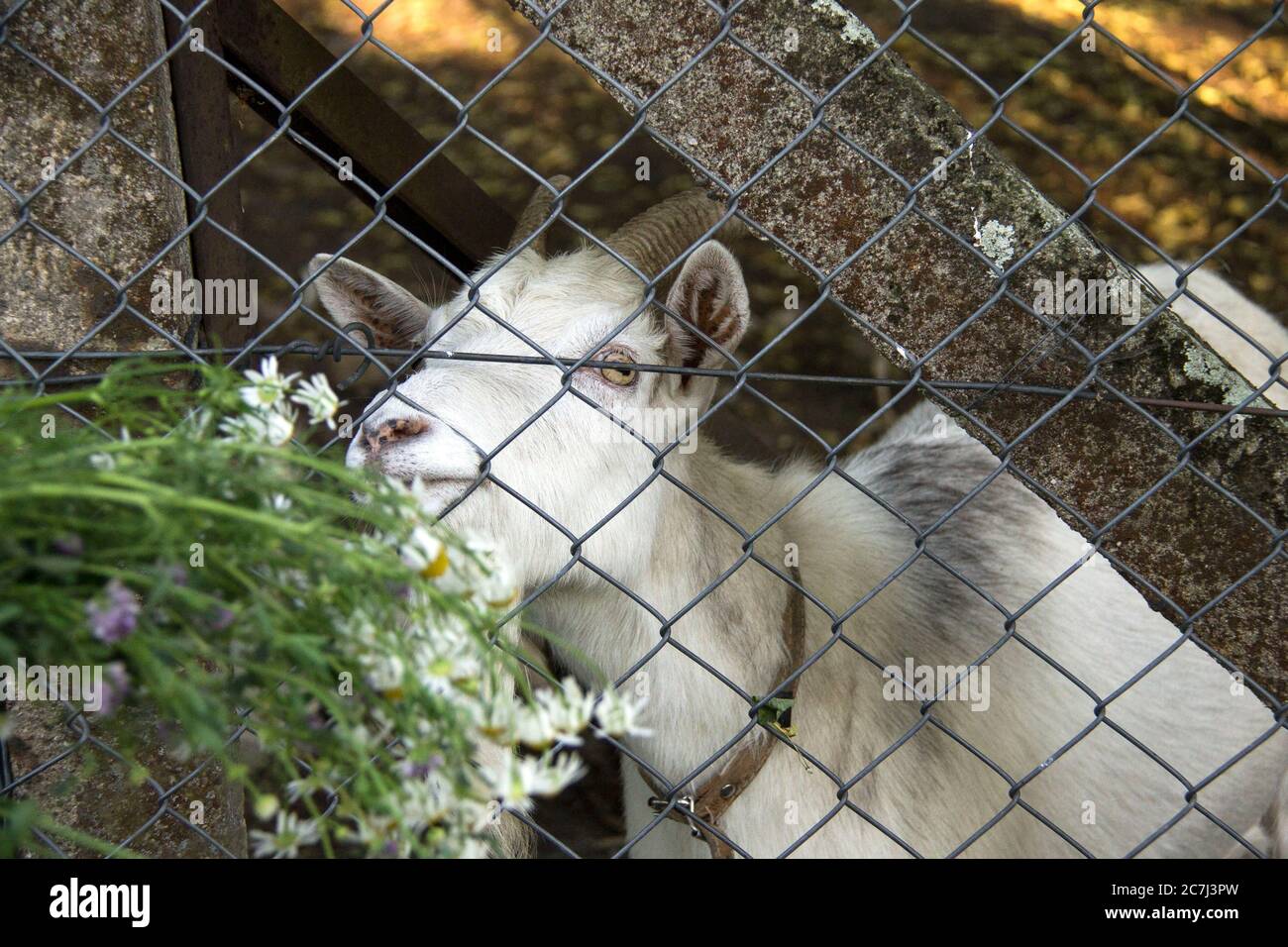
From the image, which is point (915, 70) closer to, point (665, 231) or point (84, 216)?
point (665, 231)

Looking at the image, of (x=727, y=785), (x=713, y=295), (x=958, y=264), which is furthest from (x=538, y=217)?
(x=727, y=785)

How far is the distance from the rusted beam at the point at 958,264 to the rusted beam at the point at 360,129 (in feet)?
3.39

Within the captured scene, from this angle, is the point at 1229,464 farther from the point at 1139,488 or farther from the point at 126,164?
the point at 126,164

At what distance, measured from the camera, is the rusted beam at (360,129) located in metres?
2.81

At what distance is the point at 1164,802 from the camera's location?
117 inches

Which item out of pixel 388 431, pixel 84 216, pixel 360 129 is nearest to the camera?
pixel 388 431

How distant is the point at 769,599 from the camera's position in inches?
95.7

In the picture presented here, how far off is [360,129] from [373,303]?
2.20 ft

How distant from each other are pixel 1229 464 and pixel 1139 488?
0.47 feet

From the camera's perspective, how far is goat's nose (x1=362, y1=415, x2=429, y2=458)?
1.92 m

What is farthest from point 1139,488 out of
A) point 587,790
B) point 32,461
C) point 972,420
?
point 587,790

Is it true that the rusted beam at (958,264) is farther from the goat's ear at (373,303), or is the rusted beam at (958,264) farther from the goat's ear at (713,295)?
the goat's ear at (373,303)

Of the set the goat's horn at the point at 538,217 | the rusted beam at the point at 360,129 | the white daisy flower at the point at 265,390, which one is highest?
the rusted beam at the point at 360,129

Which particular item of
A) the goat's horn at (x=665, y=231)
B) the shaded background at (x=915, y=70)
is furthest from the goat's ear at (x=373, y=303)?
the shaded background at (x=915, y=70)
